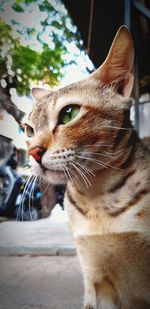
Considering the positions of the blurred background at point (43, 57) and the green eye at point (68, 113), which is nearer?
the green eye at point (68, 113)

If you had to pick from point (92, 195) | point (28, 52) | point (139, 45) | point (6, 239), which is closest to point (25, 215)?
point (6, 239)

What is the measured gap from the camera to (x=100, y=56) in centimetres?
113

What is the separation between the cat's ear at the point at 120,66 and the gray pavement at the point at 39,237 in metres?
0.46

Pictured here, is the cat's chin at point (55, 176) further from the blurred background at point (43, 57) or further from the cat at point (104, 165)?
the blurred background at point (43, 57)

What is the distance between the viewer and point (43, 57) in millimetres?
1229

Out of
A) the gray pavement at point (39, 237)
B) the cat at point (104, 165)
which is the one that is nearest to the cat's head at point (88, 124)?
the cat at point (104, 165)

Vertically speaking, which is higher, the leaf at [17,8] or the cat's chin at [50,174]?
the leaf at [17,8]

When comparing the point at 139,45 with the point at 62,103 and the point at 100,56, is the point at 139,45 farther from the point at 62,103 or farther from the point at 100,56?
the point at 62,103

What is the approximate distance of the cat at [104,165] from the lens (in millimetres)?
953

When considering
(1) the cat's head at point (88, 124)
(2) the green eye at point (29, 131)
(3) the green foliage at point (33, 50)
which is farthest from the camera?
(3) the green foliage at point (33, 50)

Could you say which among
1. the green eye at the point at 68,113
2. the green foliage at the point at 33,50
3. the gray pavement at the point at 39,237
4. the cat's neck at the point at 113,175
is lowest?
the gray pavement at the point at 39,237

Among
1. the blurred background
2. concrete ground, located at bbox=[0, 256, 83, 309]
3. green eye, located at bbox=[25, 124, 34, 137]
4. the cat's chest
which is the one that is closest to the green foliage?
the blurred background

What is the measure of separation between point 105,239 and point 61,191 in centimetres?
26

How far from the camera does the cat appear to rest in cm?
95
